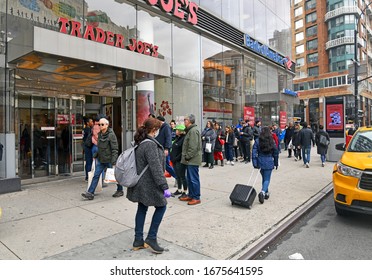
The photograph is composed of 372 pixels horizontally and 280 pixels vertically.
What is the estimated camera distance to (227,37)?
1597 centimetres

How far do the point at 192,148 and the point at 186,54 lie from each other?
885cm

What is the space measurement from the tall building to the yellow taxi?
48.2 meters

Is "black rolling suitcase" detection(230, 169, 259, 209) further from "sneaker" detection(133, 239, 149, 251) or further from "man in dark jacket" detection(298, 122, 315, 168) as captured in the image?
"man in dark jacket" detection(298, 122, 315, 168)

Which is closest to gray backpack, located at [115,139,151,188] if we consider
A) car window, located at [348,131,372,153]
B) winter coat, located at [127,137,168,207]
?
winter coat, located at [127,137,168,207]

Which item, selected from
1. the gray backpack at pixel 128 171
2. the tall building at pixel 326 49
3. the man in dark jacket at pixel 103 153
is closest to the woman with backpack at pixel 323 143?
the man in dark jacket at pixel 103 153

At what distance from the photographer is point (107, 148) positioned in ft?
20.3

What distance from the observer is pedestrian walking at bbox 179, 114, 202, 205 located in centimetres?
587

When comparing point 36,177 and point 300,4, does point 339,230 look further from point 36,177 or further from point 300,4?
point 300,4

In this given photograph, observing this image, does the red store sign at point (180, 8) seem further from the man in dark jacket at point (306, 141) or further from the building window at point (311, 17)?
the building window at point (311, 17)

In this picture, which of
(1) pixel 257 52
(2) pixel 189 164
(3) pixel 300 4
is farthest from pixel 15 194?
(3) pixel 300 4

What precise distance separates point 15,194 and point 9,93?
8.38ft

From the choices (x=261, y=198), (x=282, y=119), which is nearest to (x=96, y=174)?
(x=261, y=198)

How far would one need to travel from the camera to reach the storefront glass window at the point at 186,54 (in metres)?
13.0

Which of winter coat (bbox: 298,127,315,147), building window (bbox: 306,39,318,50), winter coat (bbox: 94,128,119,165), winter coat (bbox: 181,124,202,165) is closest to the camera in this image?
winter coat (bbox: 181,124,202,165)
